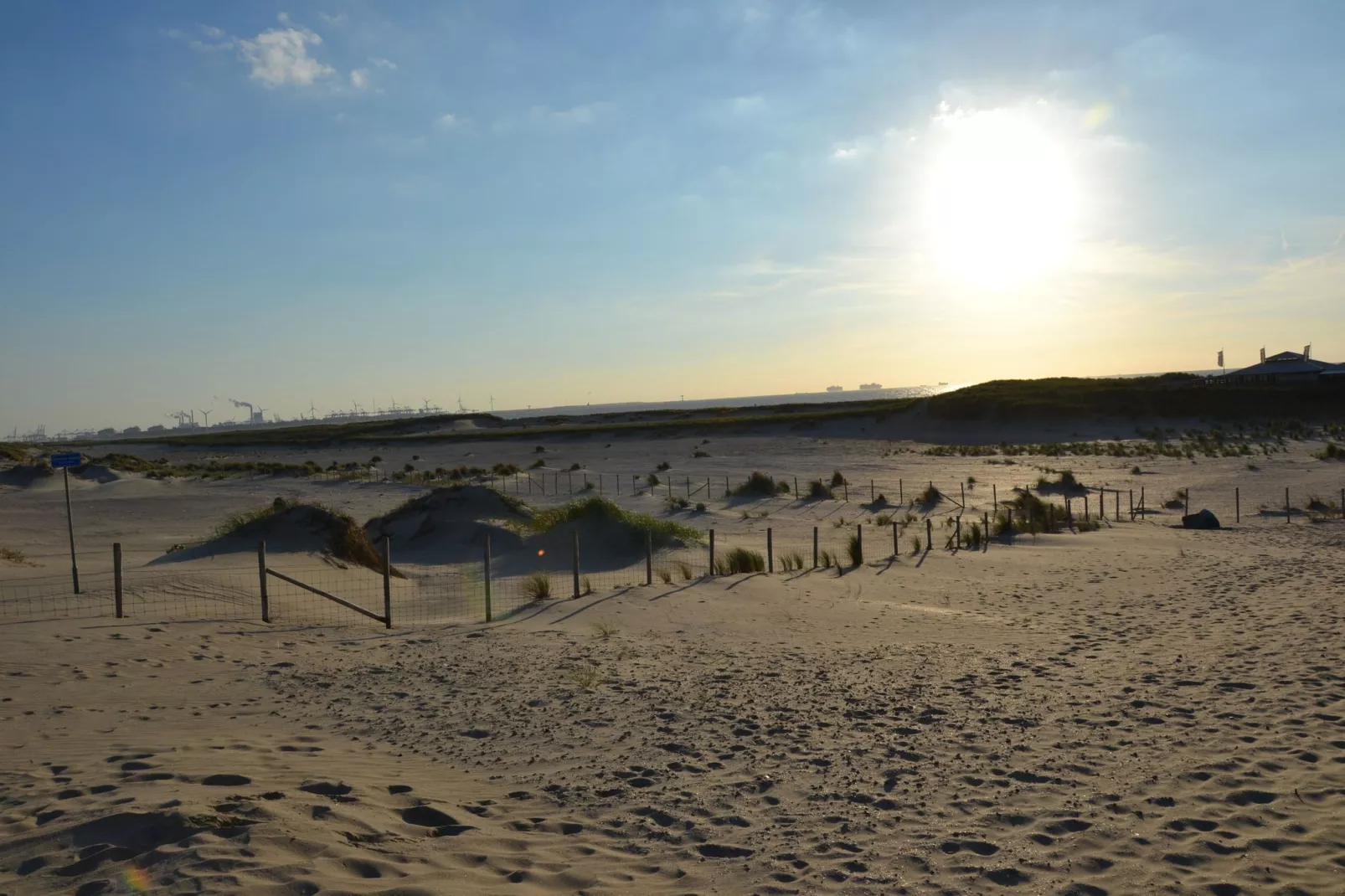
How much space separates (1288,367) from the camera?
89438mm

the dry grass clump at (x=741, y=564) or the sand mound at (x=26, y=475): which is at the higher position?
the sand mound at (x=26, y=475)

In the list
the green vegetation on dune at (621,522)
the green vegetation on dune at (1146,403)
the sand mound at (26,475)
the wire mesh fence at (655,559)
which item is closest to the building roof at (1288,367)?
the green vegetation on dune at (1146,403)

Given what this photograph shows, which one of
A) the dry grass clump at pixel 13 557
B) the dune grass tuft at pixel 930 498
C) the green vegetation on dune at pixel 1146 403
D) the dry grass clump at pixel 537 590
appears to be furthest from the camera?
the green vegetation on dune at pixel 1146 403

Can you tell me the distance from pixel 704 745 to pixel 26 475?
159ft

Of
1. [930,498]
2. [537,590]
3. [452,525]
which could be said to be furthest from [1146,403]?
[537,590]

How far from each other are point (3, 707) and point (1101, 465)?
47.4m

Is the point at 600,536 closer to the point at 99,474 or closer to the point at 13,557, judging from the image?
the point at 13,557

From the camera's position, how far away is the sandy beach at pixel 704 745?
5.52m

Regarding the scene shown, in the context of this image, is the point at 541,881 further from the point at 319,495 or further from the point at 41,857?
the point at 319,495

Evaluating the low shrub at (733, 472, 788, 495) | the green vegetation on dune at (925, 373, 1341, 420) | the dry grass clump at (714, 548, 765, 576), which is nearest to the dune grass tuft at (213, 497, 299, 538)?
the dry grass clump at (714, 548, 765, 576)

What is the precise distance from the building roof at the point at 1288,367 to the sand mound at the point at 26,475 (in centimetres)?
10039

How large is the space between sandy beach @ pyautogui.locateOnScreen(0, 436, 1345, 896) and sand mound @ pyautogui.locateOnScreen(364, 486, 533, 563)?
26.9ft

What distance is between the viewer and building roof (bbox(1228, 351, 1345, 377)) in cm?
8869

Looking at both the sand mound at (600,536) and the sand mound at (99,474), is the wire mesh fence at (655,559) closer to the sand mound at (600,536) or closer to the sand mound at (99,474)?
the sand mound at (600,536)
